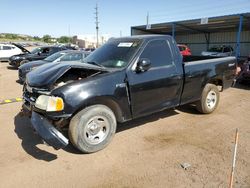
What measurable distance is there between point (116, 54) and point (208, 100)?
288 centimetres

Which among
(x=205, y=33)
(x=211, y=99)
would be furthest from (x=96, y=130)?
(x=205, y=33)

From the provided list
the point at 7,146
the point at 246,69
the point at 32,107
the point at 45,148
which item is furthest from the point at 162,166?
the point at 246,69

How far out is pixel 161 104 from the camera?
201 inches

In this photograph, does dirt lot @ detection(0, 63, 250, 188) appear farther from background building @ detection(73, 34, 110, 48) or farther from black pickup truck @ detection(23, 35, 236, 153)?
background building @ detection(73, 34, 110, 48)

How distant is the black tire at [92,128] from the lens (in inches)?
156

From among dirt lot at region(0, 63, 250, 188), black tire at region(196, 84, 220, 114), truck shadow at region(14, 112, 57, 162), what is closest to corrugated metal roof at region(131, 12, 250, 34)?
black tire at region(196, 84, 220, 114)

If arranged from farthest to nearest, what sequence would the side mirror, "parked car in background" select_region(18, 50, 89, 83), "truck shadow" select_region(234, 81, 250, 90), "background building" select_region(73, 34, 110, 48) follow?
1. "background building" select_region(73, 34, 110, 48)
2. "truck shadow" select_region(234, 81, 250, 90)
3. "parked car in background" select_region(18, 50, 89, 83)
4. the side mirror

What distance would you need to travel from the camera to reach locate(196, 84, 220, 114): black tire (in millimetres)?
6094

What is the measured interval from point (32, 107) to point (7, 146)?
972 mm

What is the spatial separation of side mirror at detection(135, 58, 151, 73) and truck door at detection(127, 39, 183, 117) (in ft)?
0.20

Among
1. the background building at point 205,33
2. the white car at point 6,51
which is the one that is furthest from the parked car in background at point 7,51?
the background building at point 205,33

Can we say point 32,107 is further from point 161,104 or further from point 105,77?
point 161,104

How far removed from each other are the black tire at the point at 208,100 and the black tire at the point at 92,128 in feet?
9.10

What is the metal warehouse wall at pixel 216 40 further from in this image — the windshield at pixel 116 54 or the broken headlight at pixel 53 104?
the broken headlight at pixel 53 104
